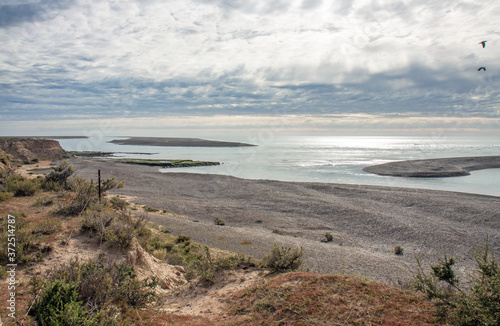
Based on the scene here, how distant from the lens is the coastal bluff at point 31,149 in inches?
2151

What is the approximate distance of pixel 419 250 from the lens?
47.8ft

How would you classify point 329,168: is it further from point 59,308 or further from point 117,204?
point 59,308

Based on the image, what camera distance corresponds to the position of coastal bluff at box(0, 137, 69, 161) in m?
54.6

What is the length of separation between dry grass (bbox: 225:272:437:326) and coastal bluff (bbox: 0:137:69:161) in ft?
209

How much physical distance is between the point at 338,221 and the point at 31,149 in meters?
66.8

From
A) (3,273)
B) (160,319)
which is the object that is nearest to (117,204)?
(3,273)

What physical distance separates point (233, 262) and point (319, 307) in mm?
3354

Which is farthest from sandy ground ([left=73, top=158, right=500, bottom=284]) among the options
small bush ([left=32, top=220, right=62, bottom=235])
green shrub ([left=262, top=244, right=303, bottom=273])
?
small bush ([left=32, top=220, right=62, bottom=235])

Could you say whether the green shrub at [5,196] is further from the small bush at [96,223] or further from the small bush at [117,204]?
the small bush at [96,223]

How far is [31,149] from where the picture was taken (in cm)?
6047

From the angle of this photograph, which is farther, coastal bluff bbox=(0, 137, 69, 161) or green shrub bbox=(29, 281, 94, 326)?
coastal bluff bbox=(0, 137, 69, 161)

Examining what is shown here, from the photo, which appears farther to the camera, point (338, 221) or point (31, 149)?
point (31, 149)

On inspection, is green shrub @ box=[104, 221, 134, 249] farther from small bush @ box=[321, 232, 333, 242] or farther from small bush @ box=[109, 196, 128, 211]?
small bush @ box=[321, 232, 333, 242]

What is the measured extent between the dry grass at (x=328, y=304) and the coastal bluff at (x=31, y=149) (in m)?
63.7
